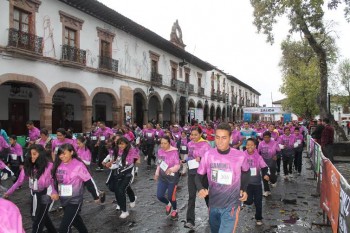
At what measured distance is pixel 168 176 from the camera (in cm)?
656

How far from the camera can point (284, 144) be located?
36.6ft

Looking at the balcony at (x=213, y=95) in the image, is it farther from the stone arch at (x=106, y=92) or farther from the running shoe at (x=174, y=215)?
the running shoe at (x=174, y=215)

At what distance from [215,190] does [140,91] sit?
833 inches

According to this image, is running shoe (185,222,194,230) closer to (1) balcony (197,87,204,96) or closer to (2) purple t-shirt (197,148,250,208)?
(2) purple t-shirt (197,148,250,208)

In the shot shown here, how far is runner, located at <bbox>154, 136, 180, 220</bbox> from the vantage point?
652cm

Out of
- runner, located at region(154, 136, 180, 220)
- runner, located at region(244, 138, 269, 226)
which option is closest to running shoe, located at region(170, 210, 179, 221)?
runner, located at region(154, 136, 180, 220)

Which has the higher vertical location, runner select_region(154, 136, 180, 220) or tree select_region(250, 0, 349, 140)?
tree select_region(250, 0, 349, 140)

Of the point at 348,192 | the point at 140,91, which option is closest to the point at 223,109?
the point at 140,91

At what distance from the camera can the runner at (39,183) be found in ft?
15.4

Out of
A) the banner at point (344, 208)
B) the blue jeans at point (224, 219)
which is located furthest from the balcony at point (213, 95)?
the blue jeans at point (224, 219)

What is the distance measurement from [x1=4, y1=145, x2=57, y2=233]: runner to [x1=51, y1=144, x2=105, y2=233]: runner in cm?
17

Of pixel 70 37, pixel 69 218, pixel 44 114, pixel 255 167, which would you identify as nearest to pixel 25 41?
pixel 70 37

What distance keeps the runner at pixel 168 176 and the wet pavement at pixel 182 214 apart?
273mm

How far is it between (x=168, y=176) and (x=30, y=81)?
11.2 m
